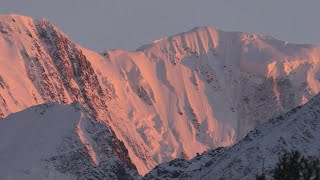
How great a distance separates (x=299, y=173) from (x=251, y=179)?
84531 mm

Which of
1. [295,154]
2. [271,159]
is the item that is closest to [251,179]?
[271,159]

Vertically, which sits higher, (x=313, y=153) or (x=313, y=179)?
(x=313, y=179)

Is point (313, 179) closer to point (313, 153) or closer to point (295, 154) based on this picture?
point (295, 154)

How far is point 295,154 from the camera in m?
112

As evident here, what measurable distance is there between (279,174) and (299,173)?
1.69 m

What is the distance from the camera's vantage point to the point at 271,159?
199 m

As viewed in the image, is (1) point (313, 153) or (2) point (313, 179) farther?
(1) point (313, 153)

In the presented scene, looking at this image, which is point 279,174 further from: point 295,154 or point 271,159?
point 271,159

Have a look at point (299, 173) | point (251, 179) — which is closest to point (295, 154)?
point (299, 173)

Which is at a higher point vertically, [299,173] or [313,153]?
[299,173]

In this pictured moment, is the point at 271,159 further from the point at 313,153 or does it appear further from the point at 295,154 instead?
the point at 295,154

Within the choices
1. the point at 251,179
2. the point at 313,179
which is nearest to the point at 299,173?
the point at 313,179

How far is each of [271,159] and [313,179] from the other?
286 ft

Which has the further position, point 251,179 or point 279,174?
point 251,179
